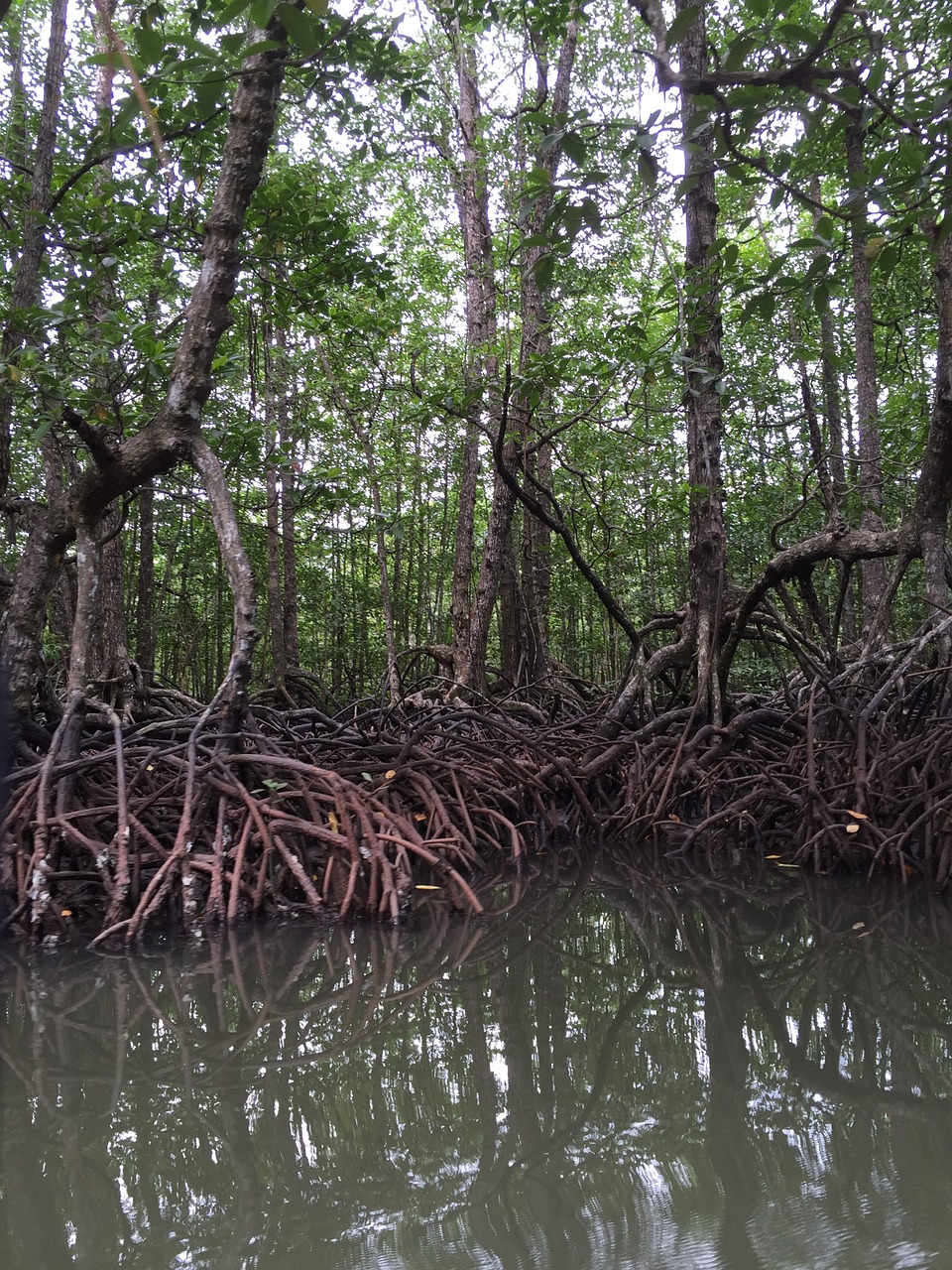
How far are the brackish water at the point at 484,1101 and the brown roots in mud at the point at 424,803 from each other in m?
0.31

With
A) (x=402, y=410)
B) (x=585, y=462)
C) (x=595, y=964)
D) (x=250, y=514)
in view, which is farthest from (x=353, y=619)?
(x=595, y=964)

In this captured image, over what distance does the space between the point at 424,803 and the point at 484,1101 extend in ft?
7.40

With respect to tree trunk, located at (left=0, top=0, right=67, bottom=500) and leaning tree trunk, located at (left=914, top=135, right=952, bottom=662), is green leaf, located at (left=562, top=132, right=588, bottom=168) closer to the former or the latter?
leaning tree trunk, located at (left=914, top=135, right=952, bottom=662)

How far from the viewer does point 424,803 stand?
3967mm

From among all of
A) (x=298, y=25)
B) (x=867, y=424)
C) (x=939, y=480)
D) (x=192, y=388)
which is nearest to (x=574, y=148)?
(x=298, y=25)

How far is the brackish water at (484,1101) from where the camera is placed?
1260mm

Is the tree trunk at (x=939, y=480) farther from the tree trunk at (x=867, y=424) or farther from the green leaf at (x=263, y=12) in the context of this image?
the green leaf at (x=263, y=12)

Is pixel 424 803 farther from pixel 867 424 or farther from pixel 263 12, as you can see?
pixel 867 424

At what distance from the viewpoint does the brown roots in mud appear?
308 cm

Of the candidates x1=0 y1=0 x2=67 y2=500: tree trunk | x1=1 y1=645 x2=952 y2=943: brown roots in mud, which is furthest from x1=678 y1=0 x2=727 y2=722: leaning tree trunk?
x1=0 y1=0 x2=67 y2=500: tree trunk

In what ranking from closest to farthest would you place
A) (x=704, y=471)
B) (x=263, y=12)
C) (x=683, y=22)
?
(x=263, y=12), (x=683, y=22), (x=704, y=471)

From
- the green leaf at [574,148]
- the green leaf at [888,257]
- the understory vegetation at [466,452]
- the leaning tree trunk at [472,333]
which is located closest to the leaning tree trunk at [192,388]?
the understory vegetation at [466,452]

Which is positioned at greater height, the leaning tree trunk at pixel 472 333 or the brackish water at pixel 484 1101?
the leaning tree trunk at pixel 472 333

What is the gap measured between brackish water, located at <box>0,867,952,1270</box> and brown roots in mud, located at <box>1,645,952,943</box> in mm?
308
